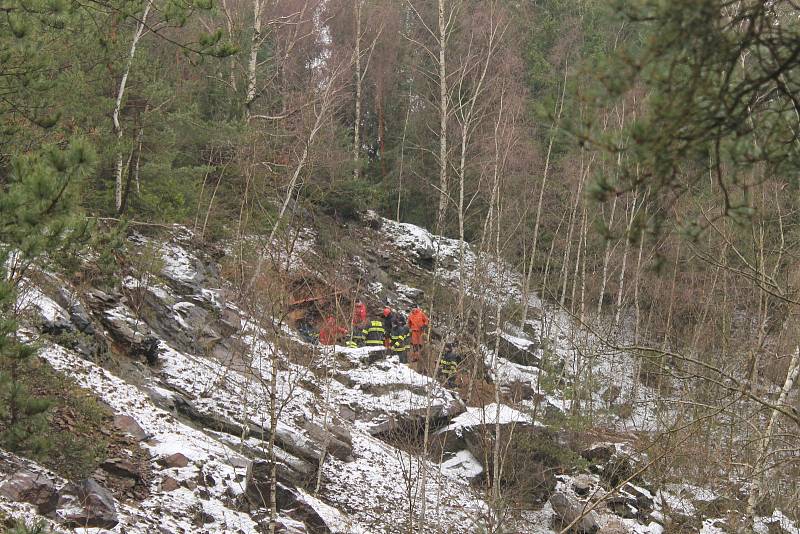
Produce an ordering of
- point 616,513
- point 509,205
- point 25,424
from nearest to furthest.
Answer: point 25,424 < point 616,513 < point 509,205

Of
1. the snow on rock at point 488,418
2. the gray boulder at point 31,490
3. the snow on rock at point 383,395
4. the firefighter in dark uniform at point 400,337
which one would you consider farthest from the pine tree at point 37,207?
the firefighter in dark uniform at point 400,337

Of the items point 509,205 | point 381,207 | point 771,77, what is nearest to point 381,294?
point 509,205

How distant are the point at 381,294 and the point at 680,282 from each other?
27.1 feet

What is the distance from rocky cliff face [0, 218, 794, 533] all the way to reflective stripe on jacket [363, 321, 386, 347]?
0.88 meters

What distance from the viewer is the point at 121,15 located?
493cm

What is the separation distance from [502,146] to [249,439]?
25.5 feet

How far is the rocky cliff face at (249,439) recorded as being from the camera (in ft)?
21.8

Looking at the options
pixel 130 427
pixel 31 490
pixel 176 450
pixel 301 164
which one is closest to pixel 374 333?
pixel 301 164

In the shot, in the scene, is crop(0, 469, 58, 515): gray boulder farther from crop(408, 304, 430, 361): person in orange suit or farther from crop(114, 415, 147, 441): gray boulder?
crop(408, 304, 430, 361): person in orange suit

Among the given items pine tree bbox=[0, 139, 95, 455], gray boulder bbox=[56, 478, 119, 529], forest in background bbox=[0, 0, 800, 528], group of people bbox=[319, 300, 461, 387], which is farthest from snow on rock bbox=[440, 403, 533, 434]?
pine tree bbox=[0, 139, 95, 455]

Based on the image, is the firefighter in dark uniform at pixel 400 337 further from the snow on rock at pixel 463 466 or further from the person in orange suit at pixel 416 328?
the snow on rock at pixel 463 466

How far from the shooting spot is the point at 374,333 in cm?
1507

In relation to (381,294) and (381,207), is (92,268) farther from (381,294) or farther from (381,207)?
(381,207)

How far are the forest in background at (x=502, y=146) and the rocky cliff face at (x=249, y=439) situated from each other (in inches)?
53.0
